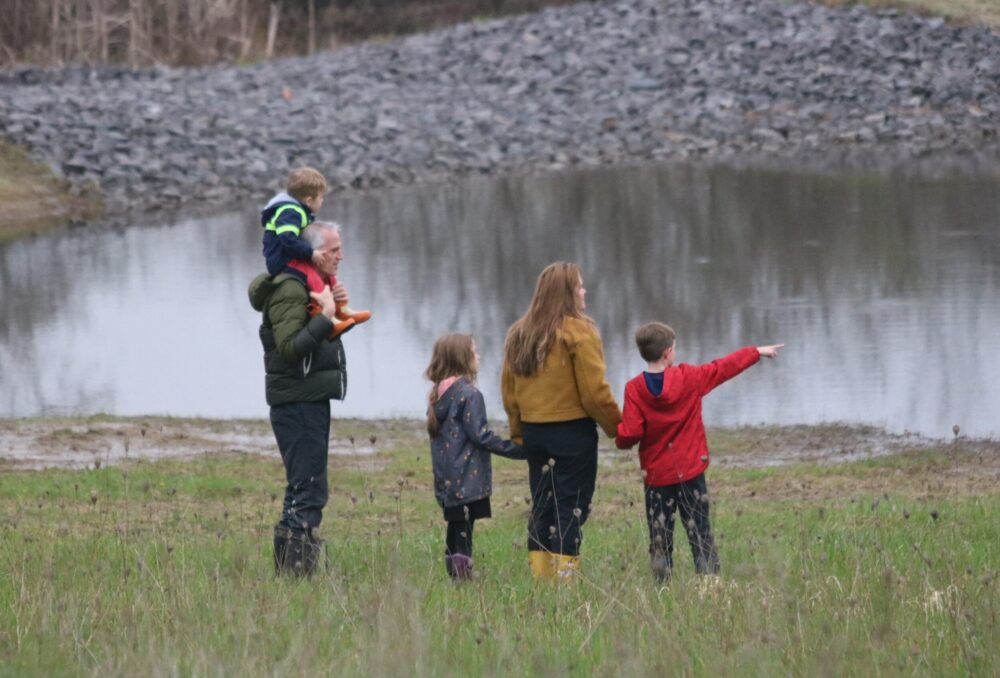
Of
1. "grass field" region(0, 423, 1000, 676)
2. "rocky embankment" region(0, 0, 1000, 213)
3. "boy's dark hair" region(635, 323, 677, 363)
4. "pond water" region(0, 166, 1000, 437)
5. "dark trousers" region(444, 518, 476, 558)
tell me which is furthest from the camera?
"rocky embankment" region(0, 0, 1000, 213)

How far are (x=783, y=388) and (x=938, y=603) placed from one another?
9006mm

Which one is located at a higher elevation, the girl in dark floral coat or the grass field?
the girl in dark floral coat

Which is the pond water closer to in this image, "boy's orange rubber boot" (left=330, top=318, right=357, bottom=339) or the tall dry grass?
"boy's orange rubber boot" (left=330, top=318, right=357, bottom=339)

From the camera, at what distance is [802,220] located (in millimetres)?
25781

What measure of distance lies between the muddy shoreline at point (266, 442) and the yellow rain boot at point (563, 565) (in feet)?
13.6

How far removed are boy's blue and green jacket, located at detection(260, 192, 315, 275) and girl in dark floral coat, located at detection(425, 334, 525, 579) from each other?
30.1 inches

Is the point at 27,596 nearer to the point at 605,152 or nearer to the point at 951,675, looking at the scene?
the point at 951,675

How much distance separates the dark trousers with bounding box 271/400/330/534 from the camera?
23.6 feet

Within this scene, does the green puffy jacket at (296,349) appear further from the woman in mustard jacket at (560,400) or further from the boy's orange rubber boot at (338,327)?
the woman in mustard jacket at (560,400)

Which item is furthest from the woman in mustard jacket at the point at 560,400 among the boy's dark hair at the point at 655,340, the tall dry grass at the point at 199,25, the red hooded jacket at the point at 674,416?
the tall dry grass at the point at 199,25

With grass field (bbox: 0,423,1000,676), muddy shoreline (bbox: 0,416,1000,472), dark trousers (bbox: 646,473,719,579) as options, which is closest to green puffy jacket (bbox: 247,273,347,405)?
grass field (bbox: 0,423,1000,676)

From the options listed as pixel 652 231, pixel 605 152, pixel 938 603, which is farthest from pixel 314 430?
pixel 605 152

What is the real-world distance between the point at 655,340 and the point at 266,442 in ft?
21.6

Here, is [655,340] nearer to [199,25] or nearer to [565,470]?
[565,470]
